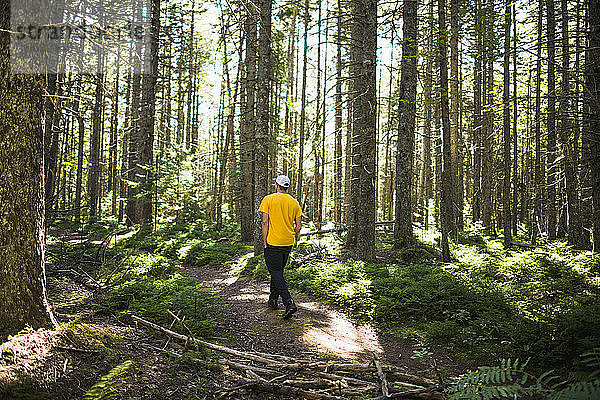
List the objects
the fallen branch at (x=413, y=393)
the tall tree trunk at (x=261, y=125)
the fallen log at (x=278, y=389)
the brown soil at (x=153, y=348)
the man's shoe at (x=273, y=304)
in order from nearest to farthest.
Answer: the brown soil at (x=153, y=348) < the fallen branch at (x=413, y=393) < the fallen log at (x=278, y=389) < the man's shoe at (x=273, y=304) < the tall tree trunk at (x=261, y=125)

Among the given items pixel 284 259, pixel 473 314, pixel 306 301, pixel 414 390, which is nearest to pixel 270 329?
pixel 284 259

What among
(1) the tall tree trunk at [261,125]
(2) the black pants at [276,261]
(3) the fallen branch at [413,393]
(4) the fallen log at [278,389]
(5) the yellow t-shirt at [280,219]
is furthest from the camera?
(1) the tall tree trunk at [261,125]

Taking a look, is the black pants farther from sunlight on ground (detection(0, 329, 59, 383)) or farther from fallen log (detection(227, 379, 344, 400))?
sunlight on ground (detection(0, 329, 59, 383))

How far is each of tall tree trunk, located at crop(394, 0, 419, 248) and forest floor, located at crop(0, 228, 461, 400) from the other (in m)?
6.10

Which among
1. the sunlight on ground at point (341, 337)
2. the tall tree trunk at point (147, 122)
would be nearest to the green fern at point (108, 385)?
the sunlight on ground at point (341, 337)

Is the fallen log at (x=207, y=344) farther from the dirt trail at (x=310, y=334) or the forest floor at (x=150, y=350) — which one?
the dirt trail at (x=310, y=334)

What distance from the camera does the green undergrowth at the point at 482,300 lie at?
4699 millimetres

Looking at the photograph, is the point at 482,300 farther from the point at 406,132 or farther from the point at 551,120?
the point at 551,120

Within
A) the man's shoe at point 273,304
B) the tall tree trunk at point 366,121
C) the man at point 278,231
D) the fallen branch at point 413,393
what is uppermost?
the tall tree trunk at point 366,121

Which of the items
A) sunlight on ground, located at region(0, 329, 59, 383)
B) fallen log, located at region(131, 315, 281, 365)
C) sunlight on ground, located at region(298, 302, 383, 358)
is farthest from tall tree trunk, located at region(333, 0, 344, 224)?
sunlight on ground, located at region(0, 329, 59, 383)

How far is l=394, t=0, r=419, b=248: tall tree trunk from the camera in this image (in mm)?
12070

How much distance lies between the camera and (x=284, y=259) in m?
6.80

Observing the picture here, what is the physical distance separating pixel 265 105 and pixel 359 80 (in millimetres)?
3405

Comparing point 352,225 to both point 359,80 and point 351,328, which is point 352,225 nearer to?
point 359,80
